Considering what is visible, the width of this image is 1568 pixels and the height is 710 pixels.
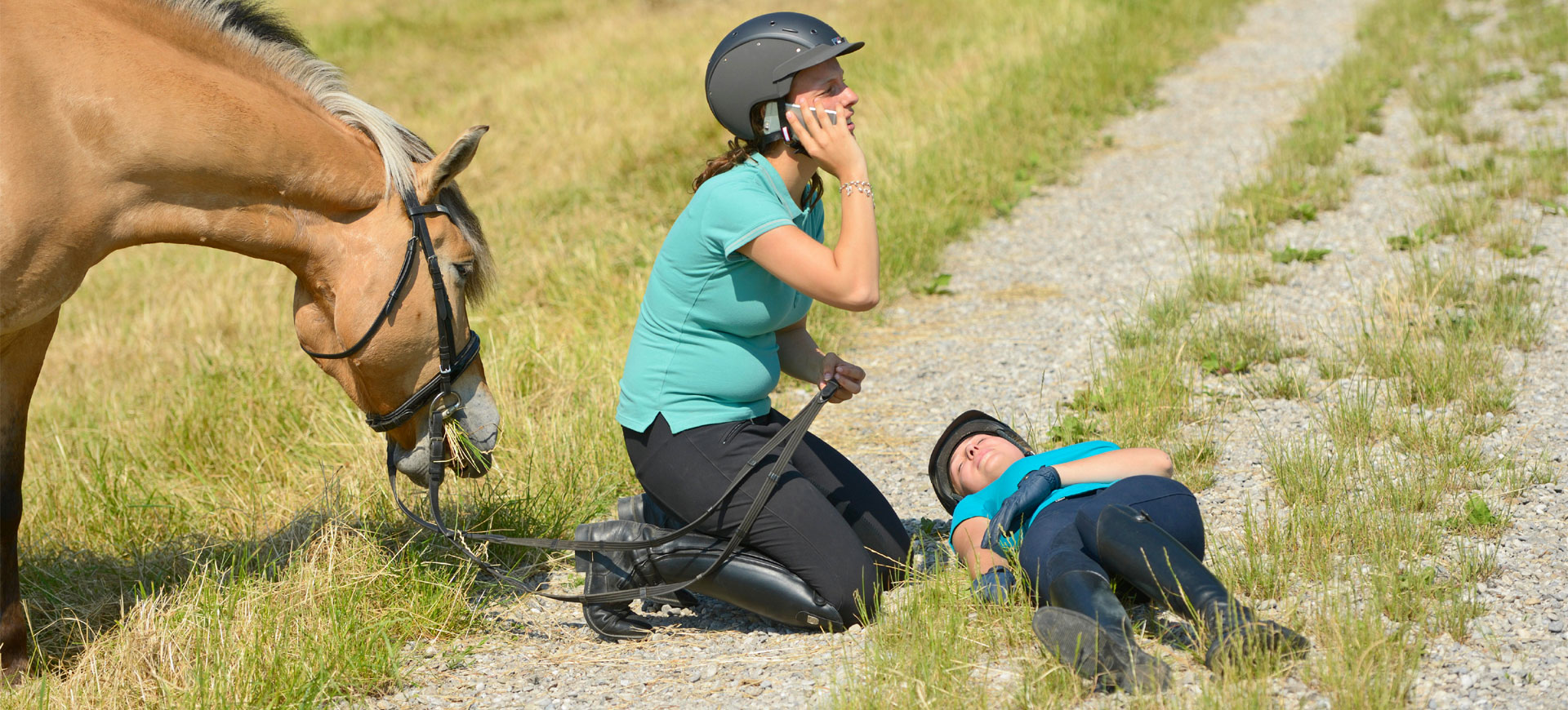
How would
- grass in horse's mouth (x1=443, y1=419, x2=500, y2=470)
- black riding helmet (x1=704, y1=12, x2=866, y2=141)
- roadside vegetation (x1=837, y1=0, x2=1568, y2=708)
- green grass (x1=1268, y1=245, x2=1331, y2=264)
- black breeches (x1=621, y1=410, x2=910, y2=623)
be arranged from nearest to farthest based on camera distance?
roadside vegetation (x1=837, y1=0, x2=1568, y2=708), black riding helmet (x1=704, y1=12, x2=866, y2=141), black breeches (x1=621, y1=410, x2=910, y2=623), grass in horse's mouth (x1=443, y1=419, x2=500, y2=470), green grass (x1=1268, y1=245, x2=1331, y2=264)

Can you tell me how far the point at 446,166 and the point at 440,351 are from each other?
538mm

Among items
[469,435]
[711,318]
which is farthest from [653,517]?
[711,318]

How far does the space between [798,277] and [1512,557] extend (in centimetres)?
210

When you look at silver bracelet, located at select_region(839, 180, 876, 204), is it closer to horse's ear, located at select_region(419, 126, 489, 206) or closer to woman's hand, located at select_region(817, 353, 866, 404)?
woman's hand, located at select_region(817, 353, 866, 404)

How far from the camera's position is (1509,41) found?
10.1m

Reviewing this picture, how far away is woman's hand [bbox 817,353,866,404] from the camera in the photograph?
11.0 ft

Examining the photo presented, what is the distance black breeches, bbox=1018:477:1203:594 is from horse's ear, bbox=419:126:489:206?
186 cm

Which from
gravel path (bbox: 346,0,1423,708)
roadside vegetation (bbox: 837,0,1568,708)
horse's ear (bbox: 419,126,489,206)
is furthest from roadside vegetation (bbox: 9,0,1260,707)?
horse's ear (bbox: 419,126,489,206)

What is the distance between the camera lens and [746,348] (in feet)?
10.9

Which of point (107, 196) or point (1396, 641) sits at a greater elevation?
point (107, 196)

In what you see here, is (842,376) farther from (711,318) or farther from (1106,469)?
(1106,469)

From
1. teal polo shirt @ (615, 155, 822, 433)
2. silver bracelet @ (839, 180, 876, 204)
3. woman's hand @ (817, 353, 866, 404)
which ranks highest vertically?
silver bracelet @ (839, 180, 876, 204)

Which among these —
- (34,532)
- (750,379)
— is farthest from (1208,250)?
(34,532)

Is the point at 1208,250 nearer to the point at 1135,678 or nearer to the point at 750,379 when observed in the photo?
the point at 750,379
